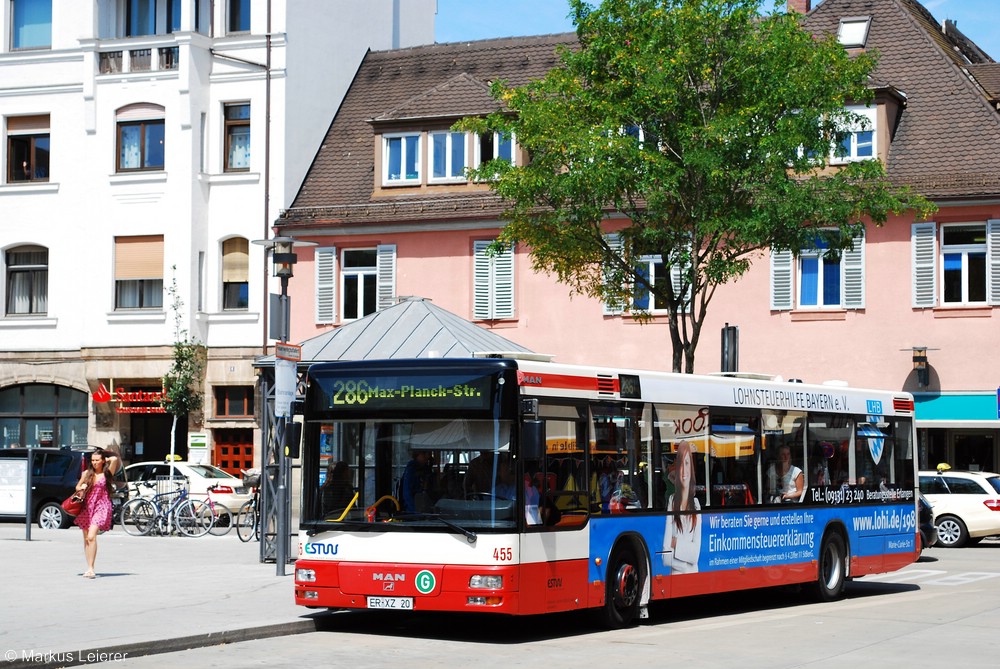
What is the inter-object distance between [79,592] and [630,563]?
6.32 meters

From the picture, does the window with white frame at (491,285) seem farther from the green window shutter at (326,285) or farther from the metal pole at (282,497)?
the metal pole at (282,497)

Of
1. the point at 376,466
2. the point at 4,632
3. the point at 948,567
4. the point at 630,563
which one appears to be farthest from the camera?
the point at 948,567

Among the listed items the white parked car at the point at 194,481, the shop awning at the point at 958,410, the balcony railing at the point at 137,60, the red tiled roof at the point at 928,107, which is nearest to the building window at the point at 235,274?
the balcony railing at the point at 137,60

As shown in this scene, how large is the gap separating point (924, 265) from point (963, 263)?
814 mm

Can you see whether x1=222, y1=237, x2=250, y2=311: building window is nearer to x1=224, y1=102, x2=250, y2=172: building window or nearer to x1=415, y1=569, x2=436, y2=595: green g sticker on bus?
x1=224, y1=102, x2=250, y2=172: building window

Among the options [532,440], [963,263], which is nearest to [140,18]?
[963,263]

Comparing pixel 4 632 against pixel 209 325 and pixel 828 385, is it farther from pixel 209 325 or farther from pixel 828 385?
→ pixel 209 325

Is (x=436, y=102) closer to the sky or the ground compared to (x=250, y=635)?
closer to the sky

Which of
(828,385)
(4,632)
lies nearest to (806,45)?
(828,385)

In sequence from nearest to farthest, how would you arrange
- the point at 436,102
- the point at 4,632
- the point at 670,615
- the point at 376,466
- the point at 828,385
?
the point at 4,632
the point at 376,466
the point at 670,615
the point at 828,385
the point at 436,102

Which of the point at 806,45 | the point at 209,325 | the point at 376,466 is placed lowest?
the point at 376,466

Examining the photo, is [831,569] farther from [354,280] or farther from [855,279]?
[354,280]

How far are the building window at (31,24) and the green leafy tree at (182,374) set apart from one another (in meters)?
7.50

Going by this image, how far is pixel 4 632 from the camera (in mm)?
13547
